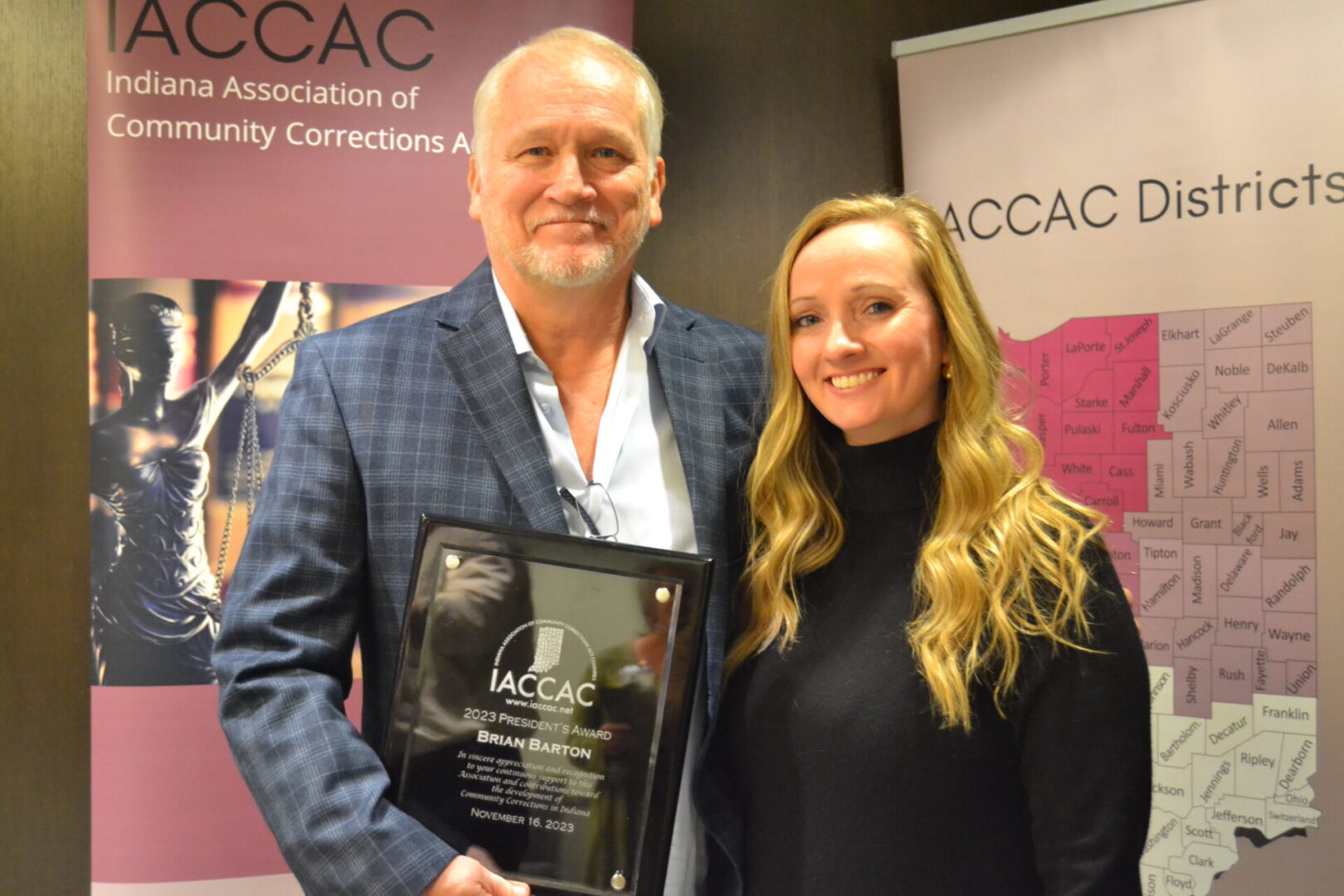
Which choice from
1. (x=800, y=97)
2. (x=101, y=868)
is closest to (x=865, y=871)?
(x=101, y=868)

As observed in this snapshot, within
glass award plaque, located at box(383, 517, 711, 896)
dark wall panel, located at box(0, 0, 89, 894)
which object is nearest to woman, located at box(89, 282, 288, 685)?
dark wall panel, located at box(0, 0, 89, 894)

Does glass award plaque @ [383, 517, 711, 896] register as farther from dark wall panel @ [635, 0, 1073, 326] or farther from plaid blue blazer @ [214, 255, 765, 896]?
dark wall panel @ [635, 0, 1073, 326]

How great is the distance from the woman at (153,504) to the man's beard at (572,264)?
1.30 m

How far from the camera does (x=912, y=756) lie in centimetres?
171

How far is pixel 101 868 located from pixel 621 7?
2.69 m

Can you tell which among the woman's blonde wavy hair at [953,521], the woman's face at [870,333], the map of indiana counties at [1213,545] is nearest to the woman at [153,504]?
the woman's blonde wavy hair at [953,521]

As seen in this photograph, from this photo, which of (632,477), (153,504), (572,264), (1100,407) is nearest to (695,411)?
(632,477)

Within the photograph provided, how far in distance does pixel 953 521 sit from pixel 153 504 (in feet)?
6.84

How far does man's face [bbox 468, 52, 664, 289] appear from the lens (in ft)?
6.68

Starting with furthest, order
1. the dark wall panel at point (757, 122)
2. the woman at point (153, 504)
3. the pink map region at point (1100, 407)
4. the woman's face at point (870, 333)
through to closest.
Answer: the dark wall panel at point (757, 122) → the pink map region at point (1100, 407) → the woman at point (153, 504) → the woman's face at point (870, 333)

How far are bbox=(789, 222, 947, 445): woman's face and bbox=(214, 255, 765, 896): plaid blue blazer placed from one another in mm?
305

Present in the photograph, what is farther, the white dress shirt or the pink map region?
the pink map region

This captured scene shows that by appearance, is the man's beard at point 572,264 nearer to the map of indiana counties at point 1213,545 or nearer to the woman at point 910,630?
the woman at point 910,630

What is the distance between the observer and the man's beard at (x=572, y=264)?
2.03 metres
